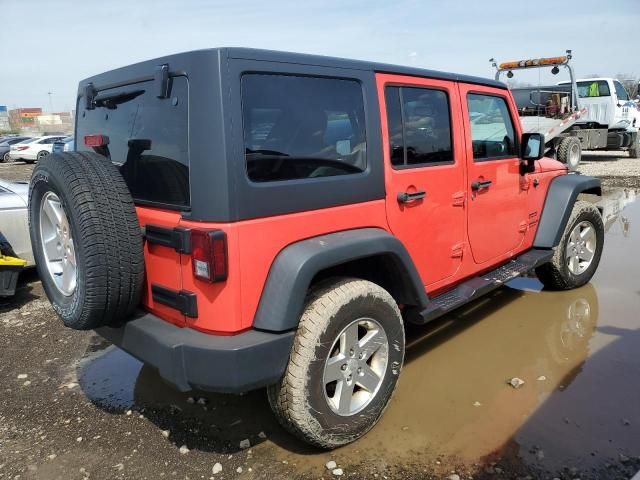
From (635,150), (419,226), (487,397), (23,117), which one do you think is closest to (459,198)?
(419,226)

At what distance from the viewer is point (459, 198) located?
335cm

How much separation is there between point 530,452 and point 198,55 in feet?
8.15

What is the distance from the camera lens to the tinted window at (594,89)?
15.0 metres

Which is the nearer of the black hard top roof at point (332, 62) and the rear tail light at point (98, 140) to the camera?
the black hard top roof at point (332, 62)

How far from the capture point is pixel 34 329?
448cm

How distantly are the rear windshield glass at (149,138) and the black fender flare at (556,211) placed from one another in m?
3.26

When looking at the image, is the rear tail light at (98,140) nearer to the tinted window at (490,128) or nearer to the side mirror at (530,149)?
the tinted window at (490,128)

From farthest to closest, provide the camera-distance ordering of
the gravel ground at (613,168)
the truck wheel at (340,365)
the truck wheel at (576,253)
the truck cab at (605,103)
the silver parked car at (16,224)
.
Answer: the truck cab at (605,103), the gravel ground at (613,168), the silver parked car at (16,224), the truck wheel at (576,253), the truck wheel at (340,365)

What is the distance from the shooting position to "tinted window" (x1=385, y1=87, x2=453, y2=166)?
293cm

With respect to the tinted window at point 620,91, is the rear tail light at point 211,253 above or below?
below

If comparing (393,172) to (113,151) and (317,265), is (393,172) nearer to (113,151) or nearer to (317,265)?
(317,265)

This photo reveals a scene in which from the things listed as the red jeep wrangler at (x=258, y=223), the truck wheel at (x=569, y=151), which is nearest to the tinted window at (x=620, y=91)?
the truck wheel at (x=569, y=151)

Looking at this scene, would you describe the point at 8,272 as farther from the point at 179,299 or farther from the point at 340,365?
the point at 340,365

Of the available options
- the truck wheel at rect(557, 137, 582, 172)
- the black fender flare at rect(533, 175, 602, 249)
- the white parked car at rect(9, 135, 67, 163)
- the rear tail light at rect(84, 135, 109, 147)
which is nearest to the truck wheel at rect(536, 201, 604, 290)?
the black fender flare at rect(533, 175, 602, 249)
